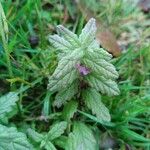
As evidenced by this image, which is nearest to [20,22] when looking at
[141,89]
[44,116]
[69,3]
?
[69,3]

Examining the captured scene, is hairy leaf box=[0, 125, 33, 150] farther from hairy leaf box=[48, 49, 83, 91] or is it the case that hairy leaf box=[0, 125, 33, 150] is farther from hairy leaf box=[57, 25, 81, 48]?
hairy leaf box=[57, 25, 81, 48]

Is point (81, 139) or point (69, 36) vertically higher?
point (69, 36)

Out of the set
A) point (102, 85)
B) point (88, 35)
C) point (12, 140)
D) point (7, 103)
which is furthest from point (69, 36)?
point (12, 140)

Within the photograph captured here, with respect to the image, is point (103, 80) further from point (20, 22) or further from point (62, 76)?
point (20, 22)

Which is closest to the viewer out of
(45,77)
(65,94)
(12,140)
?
(12,140)

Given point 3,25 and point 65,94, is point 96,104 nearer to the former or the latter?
point 65,94

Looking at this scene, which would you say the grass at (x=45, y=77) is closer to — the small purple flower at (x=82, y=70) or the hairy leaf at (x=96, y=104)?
the hairy leaf at (x=96, y=104)

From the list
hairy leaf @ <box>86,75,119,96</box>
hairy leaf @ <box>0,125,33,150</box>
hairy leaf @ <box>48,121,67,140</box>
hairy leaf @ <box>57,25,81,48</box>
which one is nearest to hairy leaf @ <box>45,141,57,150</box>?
hairy leaf @ <box>48,121,67,140</box>
